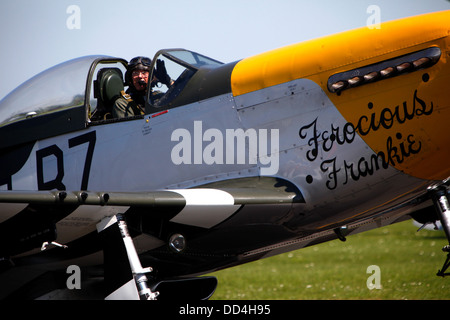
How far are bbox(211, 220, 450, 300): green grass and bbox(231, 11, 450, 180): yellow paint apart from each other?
150 inches

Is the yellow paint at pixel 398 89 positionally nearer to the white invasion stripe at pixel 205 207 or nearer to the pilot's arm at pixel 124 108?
the white invasion stripe at pixel 205 207

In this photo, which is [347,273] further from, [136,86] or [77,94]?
[77,94]

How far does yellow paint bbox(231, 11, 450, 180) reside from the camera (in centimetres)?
425

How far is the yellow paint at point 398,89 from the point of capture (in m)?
4.25

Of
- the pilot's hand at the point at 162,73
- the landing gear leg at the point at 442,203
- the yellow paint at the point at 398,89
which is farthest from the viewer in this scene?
the pilot's hand at the point at 162,73

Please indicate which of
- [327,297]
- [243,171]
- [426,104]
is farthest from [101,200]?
[327,297]

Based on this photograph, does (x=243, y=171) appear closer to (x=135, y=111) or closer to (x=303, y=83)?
(x=303, y=83)

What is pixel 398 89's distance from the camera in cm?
435

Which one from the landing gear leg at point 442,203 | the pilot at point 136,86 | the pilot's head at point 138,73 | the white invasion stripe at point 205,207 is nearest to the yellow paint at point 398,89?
the landing gear leg at point 442,203

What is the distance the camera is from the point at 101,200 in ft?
13.7

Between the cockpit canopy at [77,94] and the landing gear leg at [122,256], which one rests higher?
the cockpit canopy at [77,94]

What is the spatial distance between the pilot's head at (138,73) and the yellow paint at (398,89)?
160 centimetres

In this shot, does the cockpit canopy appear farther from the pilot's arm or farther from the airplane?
the pilot's arm

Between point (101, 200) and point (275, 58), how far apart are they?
175 centimetres
